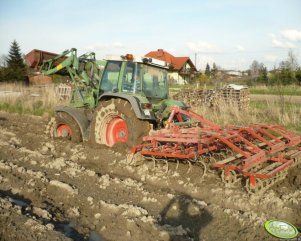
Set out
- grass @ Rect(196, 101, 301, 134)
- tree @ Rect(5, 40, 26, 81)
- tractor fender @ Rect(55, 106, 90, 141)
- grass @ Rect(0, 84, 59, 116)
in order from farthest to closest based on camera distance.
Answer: tree @ Rect(5, 40, 26, 81) → grass @ Rect(0, 84, 59, 116) → grass @ Rect(196, 101, 301, 134) → tractor fender @ Rect(55, 106, 90, 141)

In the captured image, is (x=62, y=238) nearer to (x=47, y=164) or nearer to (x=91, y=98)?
(x=47, y=164)

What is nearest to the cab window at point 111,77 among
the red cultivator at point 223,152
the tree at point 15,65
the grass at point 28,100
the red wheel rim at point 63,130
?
the red wheel rim at point 63,130

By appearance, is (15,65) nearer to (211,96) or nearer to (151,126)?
(211,96)

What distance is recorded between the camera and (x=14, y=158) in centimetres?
587

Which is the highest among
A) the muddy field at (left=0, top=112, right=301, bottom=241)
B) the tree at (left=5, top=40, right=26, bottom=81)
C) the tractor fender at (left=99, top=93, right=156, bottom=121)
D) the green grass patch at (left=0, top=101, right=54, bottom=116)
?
the tree at (left=5, top=40, right=26, bottom=81)

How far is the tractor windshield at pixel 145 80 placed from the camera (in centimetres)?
626

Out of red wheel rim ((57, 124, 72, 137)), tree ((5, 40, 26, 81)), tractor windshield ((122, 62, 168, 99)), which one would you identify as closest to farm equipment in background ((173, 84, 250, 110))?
tractor windshield ((122, 62, 168, 99))

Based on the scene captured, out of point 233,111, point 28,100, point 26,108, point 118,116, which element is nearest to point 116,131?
point 118,116

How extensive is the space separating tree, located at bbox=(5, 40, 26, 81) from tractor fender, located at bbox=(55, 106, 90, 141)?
85.6 ft

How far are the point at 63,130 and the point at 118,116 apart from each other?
1.78 meters

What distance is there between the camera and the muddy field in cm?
324

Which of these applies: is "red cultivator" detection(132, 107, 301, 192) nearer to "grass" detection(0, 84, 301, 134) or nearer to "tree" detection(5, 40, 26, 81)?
"grass" detection(0, 84, 301, 134)

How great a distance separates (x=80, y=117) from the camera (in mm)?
6918

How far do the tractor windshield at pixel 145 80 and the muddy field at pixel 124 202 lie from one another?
132 centimetres
